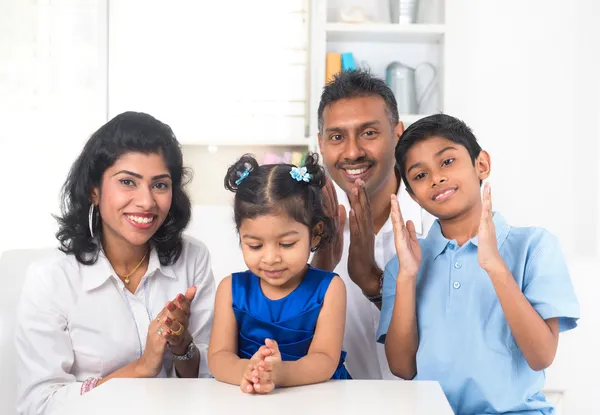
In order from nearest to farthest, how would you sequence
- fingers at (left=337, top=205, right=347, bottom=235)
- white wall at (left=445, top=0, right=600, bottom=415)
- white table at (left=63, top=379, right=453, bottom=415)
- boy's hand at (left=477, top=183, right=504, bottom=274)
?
white table at (left=63, top=379, right=453, bottom=415), boy's hand at (left=477, top=183, right=504, bottom=274), fingers at (left=337, top=205, right=347, bottom=235), white wall at (left=445, top=0, right=600, bottom=415)

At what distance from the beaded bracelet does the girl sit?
35 centimetres

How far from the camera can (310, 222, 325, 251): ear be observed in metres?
1.65

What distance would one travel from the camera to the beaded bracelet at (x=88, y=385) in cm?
169

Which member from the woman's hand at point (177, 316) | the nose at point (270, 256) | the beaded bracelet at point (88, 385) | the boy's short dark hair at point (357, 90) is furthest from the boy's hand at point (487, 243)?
the beaded bracelet at point (88, 385)

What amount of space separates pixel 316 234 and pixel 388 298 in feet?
0.77

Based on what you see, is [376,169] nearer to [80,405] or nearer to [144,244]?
[144,244]

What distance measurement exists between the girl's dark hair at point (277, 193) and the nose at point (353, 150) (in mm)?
427

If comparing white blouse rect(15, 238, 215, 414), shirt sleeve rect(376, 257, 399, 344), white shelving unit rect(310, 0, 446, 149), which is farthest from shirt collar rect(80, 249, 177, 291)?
white shelving unit rect(310, 0, 446, 149)

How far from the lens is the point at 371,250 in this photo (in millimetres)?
1965

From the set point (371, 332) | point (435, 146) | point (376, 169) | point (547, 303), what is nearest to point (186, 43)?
point (376, 169)

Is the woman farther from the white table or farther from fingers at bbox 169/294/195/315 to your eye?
the white table

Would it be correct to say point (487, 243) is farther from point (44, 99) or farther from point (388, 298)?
point (44, 99)

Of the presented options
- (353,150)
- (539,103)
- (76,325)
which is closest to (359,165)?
(353,150)

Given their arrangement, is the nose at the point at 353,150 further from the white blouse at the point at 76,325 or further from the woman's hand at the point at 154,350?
the woman's hand at the point at 154,350
